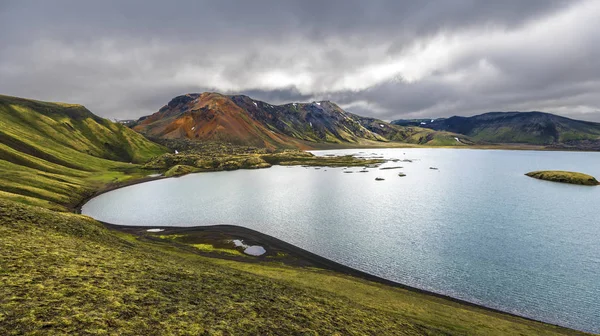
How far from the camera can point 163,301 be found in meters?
20.1

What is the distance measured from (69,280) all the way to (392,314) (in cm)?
3096

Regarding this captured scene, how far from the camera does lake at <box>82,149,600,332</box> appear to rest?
4122 cm

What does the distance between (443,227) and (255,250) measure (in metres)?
50.3

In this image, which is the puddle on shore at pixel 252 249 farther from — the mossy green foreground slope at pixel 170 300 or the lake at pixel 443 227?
the mossy green foreground slope at pixel 170 300

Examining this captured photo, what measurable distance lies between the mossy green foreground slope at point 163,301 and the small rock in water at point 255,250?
1926cm

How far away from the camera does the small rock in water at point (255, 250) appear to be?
190 feet

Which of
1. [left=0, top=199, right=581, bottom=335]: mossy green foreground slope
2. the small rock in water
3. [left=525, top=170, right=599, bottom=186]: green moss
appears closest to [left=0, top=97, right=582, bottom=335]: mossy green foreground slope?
[left=0, top=199, right=581, bottom=335]: mossy green foreground slope

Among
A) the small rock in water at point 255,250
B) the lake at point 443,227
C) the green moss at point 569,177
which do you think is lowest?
the small rock in water at point 255,250

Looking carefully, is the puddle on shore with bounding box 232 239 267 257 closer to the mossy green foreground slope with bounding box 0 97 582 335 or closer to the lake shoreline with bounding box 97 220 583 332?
the lake shoreline with bounding box 97 220 583 332

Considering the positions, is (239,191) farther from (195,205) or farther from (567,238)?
(567,238)

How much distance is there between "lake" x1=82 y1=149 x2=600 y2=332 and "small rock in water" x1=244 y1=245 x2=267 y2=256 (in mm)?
8210

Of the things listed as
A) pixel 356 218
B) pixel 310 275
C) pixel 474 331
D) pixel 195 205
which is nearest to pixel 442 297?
pixel 474 331

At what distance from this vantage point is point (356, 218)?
80.8 meters

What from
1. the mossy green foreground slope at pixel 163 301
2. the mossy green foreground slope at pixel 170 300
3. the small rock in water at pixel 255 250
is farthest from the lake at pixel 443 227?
the mossy green foreground slope at pixel 163 301
